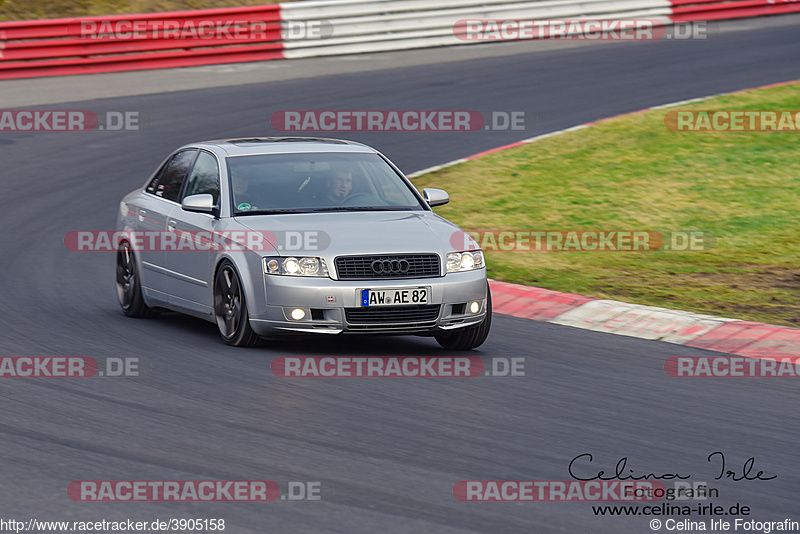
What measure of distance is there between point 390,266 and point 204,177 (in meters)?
2.28

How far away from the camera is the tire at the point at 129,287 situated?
36.5ft

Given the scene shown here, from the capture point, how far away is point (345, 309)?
8984 mm

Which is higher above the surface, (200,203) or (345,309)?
(200,203)

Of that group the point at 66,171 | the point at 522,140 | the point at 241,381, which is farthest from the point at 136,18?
the point at 241,381

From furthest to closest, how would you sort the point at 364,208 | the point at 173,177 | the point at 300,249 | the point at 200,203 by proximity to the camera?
the point at 173,177 < the point at 364,208 < the point at 200,203 < the point at 300,249
